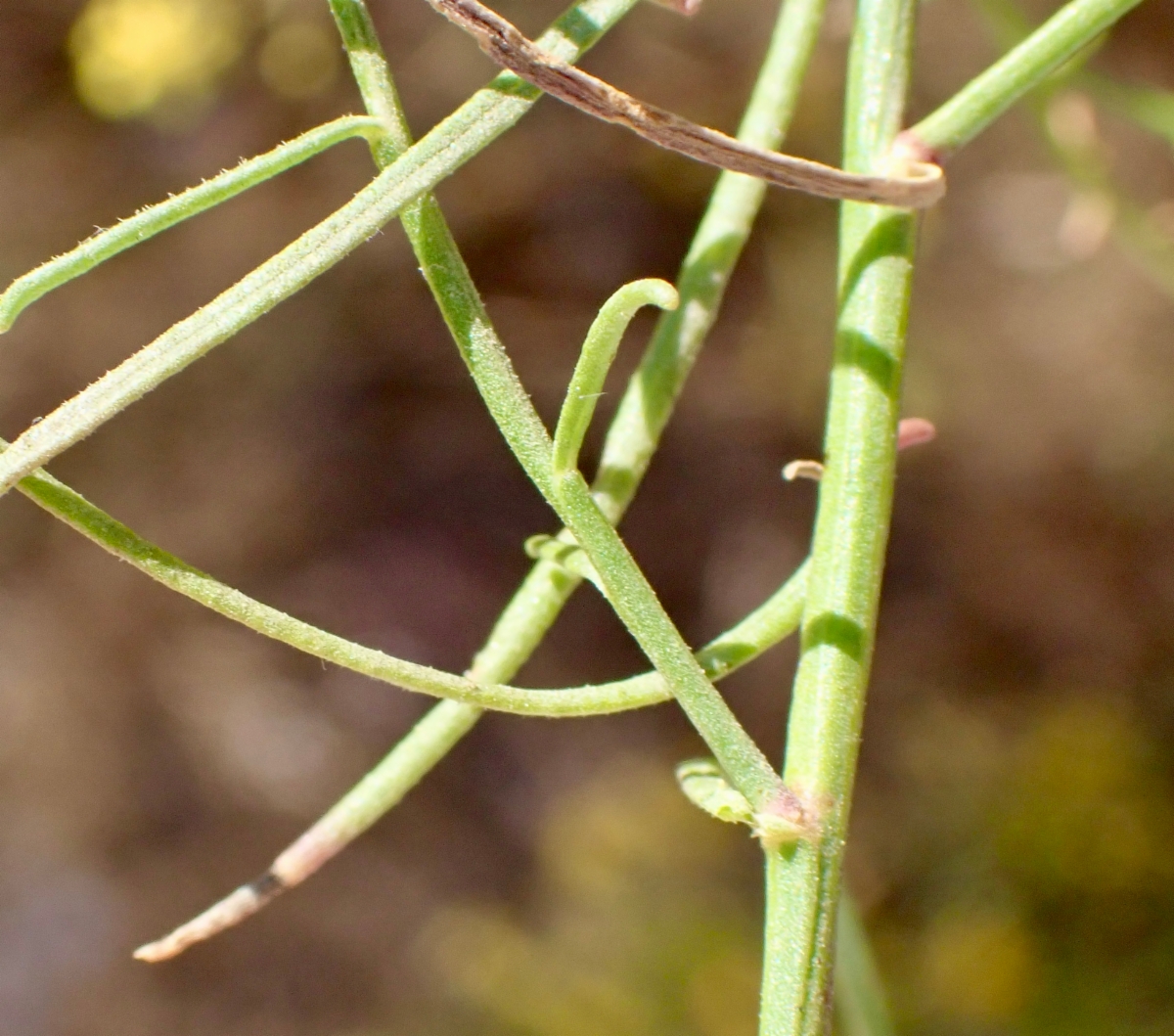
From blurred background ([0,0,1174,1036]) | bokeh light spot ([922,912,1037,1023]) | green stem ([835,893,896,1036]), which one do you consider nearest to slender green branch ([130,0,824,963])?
green stem ([835,893,896,1036])

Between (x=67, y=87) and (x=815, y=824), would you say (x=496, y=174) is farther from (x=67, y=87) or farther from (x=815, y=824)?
(x=815, y=824)

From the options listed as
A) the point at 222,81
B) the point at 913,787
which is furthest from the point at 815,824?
the point at 913,787

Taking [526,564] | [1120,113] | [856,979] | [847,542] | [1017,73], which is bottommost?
[856,979]

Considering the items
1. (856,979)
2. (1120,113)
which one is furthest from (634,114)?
(1120,113)

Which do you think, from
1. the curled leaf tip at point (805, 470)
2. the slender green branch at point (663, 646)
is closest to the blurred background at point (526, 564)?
the curled leaf tip at point (805, 470)

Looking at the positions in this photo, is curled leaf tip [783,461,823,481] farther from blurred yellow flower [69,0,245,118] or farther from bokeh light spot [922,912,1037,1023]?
bokeh light spot [922,912,1037,1023]

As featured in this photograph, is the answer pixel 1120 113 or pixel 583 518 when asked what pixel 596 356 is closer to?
pixel 583 518

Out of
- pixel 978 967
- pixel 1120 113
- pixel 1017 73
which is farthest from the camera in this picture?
pixel 978 967
